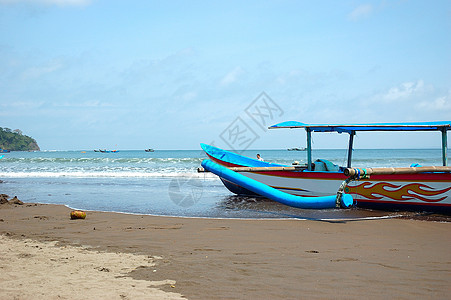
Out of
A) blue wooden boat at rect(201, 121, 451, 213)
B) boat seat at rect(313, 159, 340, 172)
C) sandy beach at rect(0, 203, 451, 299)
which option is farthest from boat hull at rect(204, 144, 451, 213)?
sandy beach at rect(0, 203, 451, 299)

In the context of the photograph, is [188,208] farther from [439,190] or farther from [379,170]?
[439,190]

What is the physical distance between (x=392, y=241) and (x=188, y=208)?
580cm

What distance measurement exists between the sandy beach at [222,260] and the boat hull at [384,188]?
4.36 feet

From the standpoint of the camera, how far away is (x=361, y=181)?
10938 mm

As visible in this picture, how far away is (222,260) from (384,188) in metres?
6.49

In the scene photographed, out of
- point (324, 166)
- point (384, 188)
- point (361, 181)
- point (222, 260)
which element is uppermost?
point (324, 166)

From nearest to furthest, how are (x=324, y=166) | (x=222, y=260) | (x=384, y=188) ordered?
(x=222, y=260) < (x=384, y=188) < (x=324, y=166)

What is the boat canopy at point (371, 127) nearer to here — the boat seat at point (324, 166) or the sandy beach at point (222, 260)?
the boat seat at point (324, 166)

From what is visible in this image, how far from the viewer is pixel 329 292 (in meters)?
4.04

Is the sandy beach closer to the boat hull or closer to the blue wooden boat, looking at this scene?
the blue wooden boat

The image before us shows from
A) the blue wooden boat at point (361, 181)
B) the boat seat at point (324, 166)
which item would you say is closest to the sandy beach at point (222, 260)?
the blue wooden boat at point (361, 181)

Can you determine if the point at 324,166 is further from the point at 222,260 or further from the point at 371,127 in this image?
the point at 222,260

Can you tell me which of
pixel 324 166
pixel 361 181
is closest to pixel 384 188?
pixel 361 181

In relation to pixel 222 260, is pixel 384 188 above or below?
above
